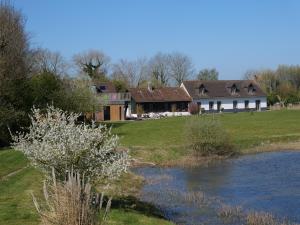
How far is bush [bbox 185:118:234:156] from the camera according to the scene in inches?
1404

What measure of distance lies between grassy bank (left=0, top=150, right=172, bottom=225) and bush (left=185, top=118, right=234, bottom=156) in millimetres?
13210

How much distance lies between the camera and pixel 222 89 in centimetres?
9094

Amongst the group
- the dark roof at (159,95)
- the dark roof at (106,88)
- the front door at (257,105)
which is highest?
the dark roof at (106,88)

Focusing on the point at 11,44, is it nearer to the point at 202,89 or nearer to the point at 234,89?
the point at 202,89

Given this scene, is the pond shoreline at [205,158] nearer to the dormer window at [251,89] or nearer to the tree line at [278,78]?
the dormer window at [251,89]

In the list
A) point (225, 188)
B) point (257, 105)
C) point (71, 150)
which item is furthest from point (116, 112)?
point (71, 150)

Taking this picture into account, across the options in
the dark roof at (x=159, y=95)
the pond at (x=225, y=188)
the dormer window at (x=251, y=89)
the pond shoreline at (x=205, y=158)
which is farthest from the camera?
the dormer window at (x=251, y=89)

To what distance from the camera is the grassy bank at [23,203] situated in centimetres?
1380

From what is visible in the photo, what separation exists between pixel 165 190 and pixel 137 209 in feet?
21.1

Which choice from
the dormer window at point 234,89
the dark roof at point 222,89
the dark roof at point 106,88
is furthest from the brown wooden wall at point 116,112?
the dormer window at point 234,89

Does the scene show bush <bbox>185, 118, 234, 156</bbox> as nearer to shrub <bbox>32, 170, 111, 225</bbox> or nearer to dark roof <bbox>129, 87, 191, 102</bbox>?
shrub <bbox>32, 170, 111, 225</bbox>

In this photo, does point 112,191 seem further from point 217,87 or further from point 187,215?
point 217,87

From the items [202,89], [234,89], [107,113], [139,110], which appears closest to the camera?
[107,113]

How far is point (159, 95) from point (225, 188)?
60.9m
